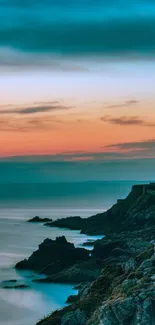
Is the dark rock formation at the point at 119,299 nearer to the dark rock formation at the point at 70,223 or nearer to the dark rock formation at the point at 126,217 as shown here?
the dark rock formation at the point at 126,217

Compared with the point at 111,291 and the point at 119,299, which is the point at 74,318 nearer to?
the point at 111,291

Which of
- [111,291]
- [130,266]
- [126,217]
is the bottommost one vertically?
[111,291]

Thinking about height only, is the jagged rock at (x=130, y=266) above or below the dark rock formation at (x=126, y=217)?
below

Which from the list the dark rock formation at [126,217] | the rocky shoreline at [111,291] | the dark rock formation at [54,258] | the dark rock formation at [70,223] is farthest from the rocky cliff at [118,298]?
the dark rock formation at [70,223]

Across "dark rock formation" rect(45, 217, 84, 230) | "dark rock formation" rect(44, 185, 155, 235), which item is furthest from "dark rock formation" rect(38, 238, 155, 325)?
"dark rock formation" rect(45, 217, 84, 230)

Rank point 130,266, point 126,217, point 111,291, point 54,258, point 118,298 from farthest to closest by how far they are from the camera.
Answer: point 126,217
point 54,258
point 130,266
point 111,291
point 118,298

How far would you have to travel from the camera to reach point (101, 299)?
34562 millimetres

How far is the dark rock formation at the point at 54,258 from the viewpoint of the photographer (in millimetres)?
72750

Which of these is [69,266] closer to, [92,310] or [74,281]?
[74,281]

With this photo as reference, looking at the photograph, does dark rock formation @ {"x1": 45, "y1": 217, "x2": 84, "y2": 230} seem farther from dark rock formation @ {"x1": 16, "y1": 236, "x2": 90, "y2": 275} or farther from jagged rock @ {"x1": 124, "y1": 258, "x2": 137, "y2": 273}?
jagged rock @ {"x1": 124, "y1": 258, "x2": 137, "y2": 273}

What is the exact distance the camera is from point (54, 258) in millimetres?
78625

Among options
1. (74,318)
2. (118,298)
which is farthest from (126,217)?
(118,298)

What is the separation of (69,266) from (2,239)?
48277 millimetres

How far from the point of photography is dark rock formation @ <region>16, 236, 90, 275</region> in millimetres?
A: 72750
